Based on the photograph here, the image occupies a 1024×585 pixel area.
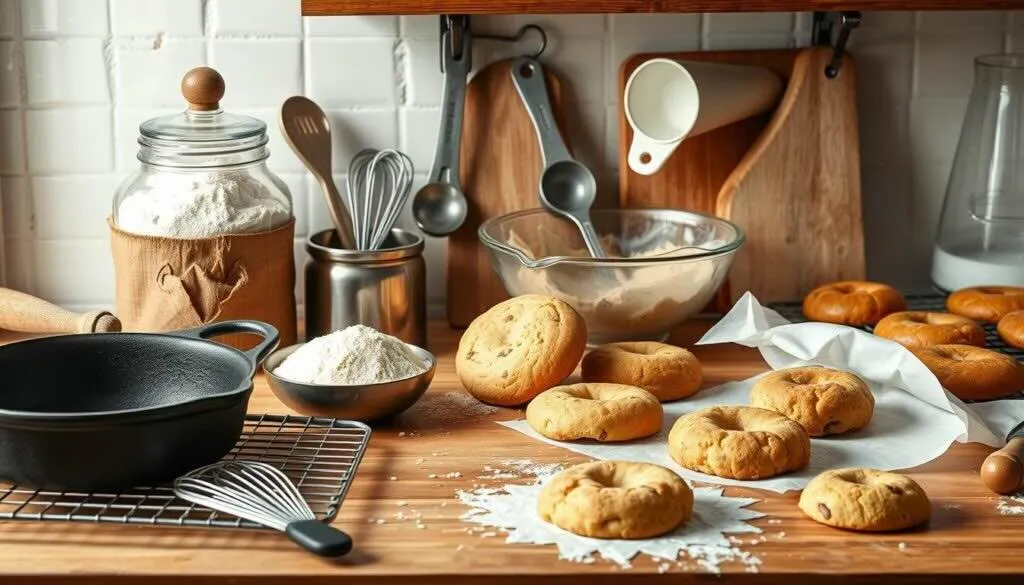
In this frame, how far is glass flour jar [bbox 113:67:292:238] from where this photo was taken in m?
1.31

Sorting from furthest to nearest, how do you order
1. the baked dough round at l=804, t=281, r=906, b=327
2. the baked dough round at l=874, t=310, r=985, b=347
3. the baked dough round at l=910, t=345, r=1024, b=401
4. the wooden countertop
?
the baked dough round at l=804, t=281, r=906, b=327, the baked dough round at l=874, t=310, r=985, b=347, the baked dough round at l=910, t=345, r=1024, b=401, the wooden countertop

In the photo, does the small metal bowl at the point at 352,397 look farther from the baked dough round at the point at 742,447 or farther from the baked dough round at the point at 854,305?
the baked dough round at the point at 854,305

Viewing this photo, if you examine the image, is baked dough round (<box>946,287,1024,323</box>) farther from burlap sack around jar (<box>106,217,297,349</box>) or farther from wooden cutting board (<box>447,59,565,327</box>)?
burlap sack around jar (<box>106,217,297,349</box>)

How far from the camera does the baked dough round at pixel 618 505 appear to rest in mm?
938

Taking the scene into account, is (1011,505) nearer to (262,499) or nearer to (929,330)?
(929,330)

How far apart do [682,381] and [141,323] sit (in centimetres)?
56

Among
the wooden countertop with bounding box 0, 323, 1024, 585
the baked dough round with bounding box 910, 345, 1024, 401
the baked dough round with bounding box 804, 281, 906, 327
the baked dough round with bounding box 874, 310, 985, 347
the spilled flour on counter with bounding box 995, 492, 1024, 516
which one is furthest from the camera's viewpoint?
the baked dough round with bounding box 804, 281, 906, 327

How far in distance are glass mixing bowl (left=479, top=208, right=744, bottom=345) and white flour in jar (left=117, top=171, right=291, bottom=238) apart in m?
0.25

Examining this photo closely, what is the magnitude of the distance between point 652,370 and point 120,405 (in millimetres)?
489

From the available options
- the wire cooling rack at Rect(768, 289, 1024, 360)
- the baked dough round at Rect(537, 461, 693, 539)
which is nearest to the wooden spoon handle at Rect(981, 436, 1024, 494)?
the baked dough round at Rect(537, 461, 693, 539)

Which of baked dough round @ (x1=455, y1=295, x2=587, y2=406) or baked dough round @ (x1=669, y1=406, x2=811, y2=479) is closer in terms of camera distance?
baked dough round @ (x1=669, y1=406, x2=811, y2=479)

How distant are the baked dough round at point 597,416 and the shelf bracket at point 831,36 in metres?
0.54

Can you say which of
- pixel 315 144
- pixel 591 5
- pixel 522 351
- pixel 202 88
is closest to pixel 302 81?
pixel 315 144

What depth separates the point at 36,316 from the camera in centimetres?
136
